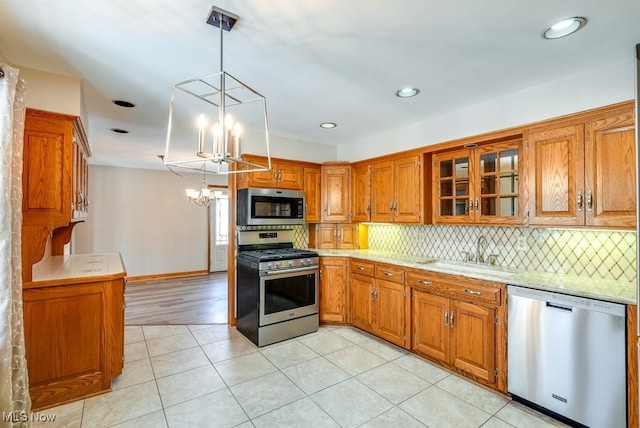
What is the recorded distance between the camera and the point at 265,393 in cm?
247

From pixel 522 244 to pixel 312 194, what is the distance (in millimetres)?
2511

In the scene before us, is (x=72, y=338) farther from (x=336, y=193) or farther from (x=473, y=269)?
(x=473, y=269)

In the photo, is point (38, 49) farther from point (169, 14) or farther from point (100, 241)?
point (100, 241)

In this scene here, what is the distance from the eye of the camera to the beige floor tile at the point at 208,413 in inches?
83.0

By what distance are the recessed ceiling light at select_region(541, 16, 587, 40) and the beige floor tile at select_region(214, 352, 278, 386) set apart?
328 centimetres

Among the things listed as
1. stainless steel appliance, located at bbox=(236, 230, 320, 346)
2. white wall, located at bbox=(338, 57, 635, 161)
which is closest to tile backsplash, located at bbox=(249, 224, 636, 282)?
white wall, located at bbox=(338, 57, 635, 161)

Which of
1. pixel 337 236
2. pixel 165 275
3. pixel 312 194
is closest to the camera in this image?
pixel 312 194

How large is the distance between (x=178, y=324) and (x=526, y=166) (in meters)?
4.31

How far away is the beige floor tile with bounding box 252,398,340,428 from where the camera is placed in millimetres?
2100

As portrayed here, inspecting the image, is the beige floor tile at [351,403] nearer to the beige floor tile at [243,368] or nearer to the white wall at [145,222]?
the beige floor tile at [243,368]

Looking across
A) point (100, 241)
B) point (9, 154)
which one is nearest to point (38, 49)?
point (9, 154)

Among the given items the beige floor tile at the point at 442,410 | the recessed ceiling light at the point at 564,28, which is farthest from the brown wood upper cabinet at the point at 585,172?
the beige floor tile at the point at 442,410

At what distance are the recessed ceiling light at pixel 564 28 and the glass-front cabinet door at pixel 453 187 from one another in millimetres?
1266

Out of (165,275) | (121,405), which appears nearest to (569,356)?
(121,405)
